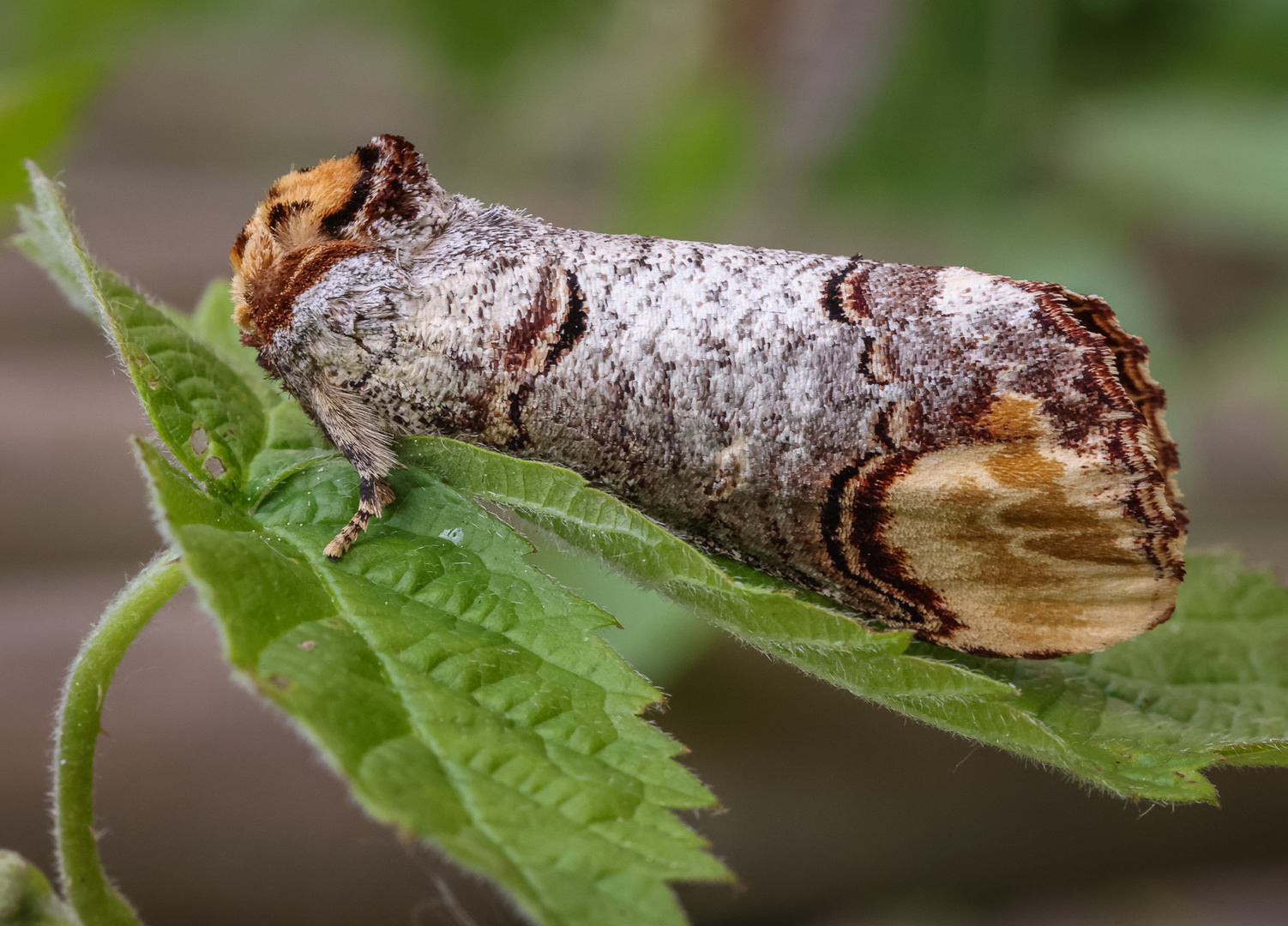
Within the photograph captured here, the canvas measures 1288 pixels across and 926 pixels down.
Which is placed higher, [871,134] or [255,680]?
[871,134]

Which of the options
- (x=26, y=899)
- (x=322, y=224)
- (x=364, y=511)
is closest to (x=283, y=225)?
(x=322, y=224)

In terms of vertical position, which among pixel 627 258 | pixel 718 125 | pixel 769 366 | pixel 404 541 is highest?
pixel 718 125

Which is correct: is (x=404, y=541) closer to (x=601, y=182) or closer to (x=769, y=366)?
(x=769, y=366)

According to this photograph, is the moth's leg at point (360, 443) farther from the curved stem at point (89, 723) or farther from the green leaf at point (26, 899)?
the green leaf at point (26, 899)

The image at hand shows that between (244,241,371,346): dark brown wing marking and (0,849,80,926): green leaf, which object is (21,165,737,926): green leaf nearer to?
(244,241,371,346): dark brown wing marking

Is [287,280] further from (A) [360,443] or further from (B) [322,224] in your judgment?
(A) [360,443]

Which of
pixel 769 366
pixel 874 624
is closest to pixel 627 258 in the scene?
pixel 769 366

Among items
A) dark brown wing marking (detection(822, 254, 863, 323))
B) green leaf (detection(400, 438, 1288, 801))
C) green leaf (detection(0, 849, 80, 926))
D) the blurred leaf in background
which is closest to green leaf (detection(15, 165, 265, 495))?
green leaf (detection(400, 438, 1288, 801))
